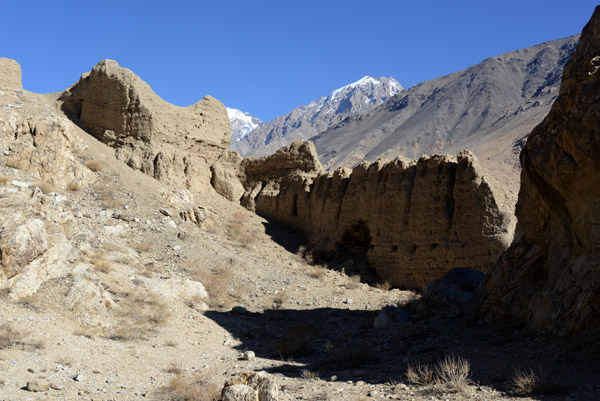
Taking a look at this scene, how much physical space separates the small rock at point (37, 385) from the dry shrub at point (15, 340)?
1.18m

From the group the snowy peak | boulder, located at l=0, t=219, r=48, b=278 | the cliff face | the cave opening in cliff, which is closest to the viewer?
boulder, located at l=0, t=219, r=48, b=278

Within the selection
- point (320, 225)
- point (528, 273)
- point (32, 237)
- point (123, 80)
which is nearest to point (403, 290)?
point (320, 225)

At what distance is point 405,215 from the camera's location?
1374 cm

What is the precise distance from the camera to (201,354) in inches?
313

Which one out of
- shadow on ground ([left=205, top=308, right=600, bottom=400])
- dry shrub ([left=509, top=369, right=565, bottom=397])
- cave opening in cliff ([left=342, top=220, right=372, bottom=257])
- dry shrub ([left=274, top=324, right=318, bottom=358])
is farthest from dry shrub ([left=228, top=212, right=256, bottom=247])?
dry shrub ([left=509, top=369, right=565, bottom=397])

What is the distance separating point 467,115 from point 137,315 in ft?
243

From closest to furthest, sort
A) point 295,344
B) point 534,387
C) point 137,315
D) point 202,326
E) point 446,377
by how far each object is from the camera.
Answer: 1. point 534,387
2. point 446,377
3. point 295,344
4. point 137,315
5. point 202,326

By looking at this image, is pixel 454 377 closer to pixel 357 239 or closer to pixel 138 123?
pixel 357 239

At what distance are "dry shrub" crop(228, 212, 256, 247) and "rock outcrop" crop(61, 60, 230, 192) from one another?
2.07 m

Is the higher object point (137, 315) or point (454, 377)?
point (137, 315)

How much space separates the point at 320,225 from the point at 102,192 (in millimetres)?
7113

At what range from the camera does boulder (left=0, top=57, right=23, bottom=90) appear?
1780 cm

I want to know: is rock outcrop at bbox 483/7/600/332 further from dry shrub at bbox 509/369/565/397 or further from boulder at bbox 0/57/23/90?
boulder at bbox 0/57/23/90

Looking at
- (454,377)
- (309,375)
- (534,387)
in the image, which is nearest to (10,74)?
(309,375)
